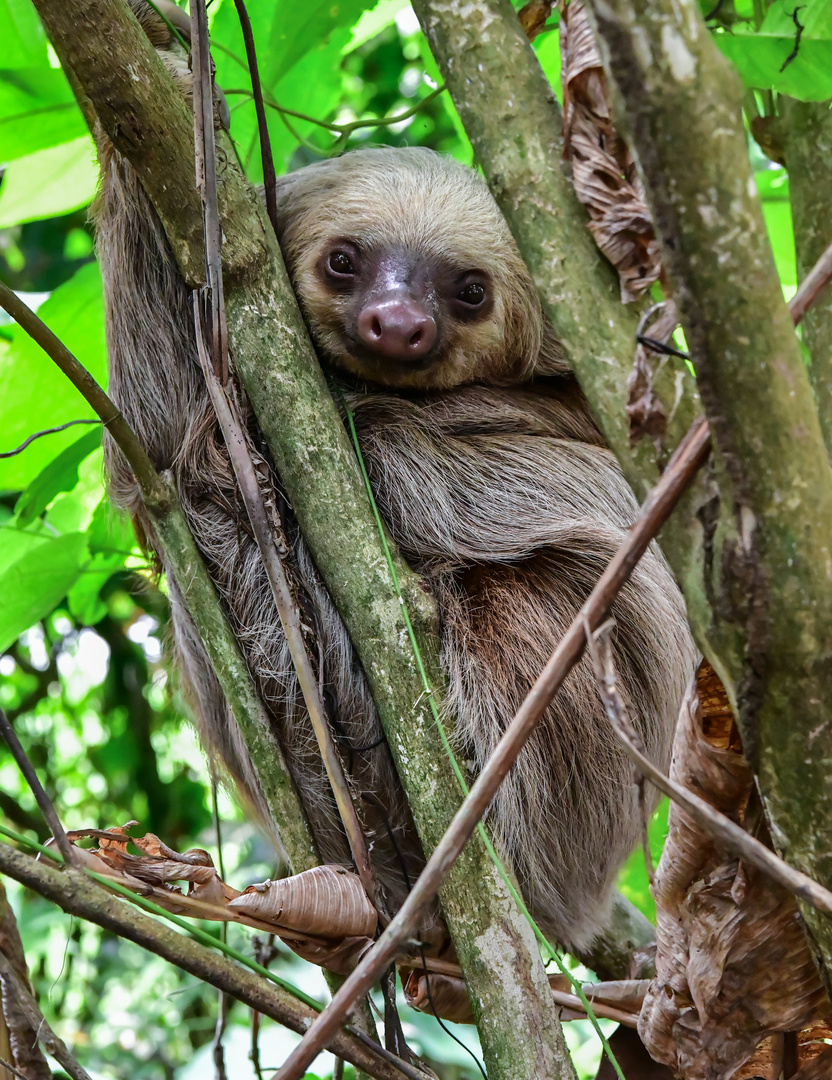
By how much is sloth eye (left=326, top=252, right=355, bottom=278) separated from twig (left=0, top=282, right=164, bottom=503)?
1.48 meters

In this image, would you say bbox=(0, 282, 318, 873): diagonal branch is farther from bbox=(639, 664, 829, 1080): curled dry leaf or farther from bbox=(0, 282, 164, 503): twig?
bbox=(639, 664, 829, 1080): curled dry leaf

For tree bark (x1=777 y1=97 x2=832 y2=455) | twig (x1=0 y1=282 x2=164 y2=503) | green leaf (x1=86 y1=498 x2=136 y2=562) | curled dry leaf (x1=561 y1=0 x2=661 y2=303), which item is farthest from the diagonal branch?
tree bark (x1=777 y1=97 x2=832 y2=455)

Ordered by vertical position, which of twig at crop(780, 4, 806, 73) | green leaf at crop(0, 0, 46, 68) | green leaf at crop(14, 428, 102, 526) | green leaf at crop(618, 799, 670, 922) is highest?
green leaf at crop(0, 0, 46, 68)

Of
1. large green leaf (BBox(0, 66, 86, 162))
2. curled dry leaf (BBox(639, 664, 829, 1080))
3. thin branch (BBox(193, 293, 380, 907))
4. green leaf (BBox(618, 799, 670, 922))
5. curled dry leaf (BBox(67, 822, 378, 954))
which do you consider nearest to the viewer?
curled dry leaf (BBox(639, 664, 829, 1080))

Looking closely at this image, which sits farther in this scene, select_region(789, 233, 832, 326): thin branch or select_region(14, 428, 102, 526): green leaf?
select_region(14, 428, 102, 526): green leaf

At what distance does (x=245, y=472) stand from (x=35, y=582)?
1266 mm

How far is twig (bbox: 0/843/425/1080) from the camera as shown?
165cm

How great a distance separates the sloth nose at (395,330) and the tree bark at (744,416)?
6.63 feet

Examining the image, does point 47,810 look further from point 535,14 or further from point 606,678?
point 535,14

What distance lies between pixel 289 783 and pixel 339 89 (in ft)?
9.38

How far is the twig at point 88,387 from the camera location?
91.2 inches

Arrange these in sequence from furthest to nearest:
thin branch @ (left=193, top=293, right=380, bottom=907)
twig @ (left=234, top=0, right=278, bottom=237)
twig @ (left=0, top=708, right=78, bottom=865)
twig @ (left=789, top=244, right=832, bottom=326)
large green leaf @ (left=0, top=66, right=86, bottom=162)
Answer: large green leaf @ (left=0, top=66, right=86, bottom=162) → twig @ (left=234, top=0, right=278, bottom=237) → thin branch @ (left=193, top=293, right=380, bottom=907) → twig @ (left=0, top=708, right=78, bottom=865) → twig @ (left=789, top=244, right=832, bottom=326)

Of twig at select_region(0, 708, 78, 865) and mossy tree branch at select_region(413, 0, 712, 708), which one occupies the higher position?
mossy tree branch at select_region(413, 0, 712, 708)

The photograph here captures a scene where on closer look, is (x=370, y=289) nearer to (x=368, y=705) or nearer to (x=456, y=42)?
(x=368, y=705)
